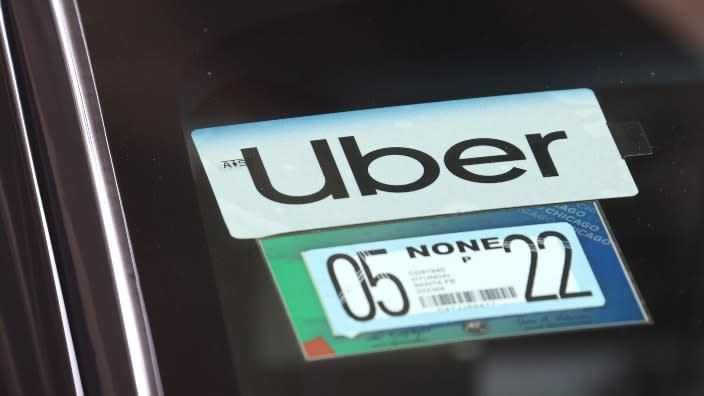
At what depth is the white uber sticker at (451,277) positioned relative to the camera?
103cm

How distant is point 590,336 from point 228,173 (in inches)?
16.6

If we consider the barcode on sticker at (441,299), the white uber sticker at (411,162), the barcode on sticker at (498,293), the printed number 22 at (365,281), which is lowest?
the barcode on sticker at (498,293)

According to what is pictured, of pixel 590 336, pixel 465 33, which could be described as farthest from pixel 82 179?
pixel 590 336

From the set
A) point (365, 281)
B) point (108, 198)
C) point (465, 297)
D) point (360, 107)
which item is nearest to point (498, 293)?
point (465, 297)

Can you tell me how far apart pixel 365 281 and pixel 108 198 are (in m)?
0.28

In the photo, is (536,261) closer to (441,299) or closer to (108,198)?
(441,299)

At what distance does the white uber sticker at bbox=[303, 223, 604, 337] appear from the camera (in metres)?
1.03

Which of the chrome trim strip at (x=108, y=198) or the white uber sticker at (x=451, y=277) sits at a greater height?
the chrome trim strip at (x=108, y=198)

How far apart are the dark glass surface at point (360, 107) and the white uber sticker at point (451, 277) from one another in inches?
1.6

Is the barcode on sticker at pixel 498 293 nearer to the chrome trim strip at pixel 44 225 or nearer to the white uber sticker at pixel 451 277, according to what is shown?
the white uber sticker at pixel 451 277

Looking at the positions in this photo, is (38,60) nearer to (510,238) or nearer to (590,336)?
(510,238)

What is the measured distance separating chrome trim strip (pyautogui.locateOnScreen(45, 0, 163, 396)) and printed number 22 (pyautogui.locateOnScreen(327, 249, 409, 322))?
0.20 m

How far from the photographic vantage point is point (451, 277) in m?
1.04

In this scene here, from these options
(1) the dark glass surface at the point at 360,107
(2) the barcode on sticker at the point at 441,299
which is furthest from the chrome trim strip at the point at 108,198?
(2) the barcode on sticker at the point at 441,299
